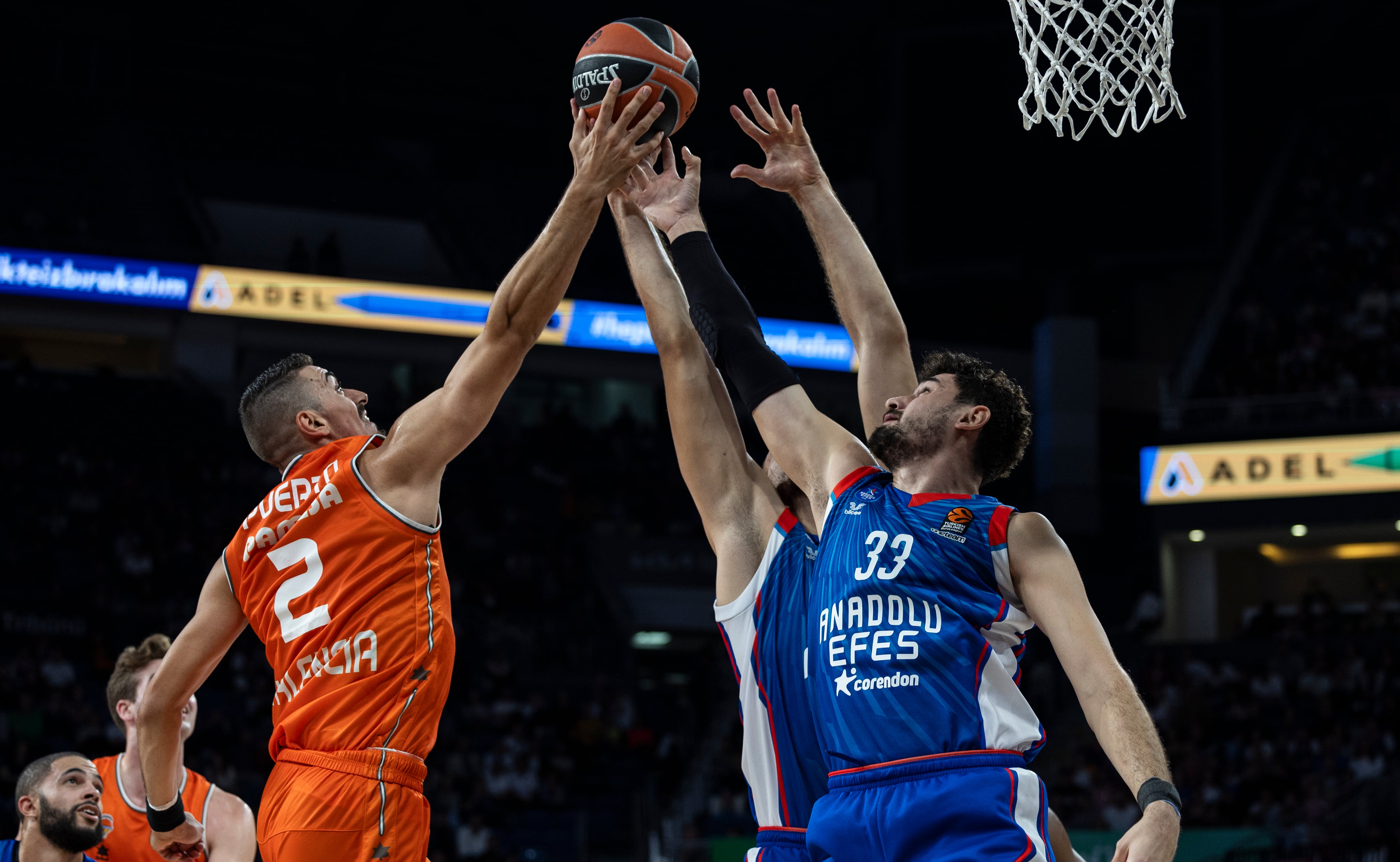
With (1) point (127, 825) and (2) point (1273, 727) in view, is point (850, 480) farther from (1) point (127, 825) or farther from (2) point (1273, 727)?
(2) point (1273, 727)

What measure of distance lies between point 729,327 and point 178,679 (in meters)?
1.80

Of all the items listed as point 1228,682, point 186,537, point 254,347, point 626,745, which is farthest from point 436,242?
point 1228,682

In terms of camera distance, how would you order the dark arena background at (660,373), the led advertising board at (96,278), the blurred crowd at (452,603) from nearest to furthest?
the blurred crowd at (452,603), the dark arena background at (660,373), the led advertising board at (96,278)

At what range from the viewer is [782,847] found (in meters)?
3.70

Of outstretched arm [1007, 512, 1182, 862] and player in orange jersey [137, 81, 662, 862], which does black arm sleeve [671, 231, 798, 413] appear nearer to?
player in orange jersey [137, 81, 662, 862]

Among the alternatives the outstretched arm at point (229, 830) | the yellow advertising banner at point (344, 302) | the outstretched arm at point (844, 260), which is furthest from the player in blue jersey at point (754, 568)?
the yellow advertising banner at point (344, 302)

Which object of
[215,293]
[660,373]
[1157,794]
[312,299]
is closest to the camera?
[1157,794]

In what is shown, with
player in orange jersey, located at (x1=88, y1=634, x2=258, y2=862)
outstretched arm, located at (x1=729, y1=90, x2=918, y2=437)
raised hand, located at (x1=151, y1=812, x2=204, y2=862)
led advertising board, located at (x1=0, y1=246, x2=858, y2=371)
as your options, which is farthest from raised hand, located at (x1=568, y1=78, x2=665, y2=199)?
led advertising board, located at (x1=0, y1=246, x2=858, y2=371)

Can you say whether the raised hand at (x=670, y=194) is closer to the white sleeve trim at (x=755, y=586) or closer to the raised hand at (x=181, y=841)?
the white sleeve trim at (x=755, y=586)

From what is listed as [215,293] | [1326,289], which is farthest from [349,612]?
[1326,289]

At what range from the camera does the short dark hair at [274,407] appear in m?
4.08

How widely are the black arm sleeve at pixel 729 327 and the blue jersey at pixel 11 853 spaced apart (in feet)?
10.1

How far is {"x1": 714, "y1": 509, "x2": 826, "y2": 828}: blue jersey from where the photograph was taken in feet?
12.3

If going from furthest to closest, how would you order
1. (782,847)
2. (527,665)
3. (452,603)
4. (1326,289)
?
1. (1326,289)
2. (452,603)
3. (527,665)
4. (782,847)
